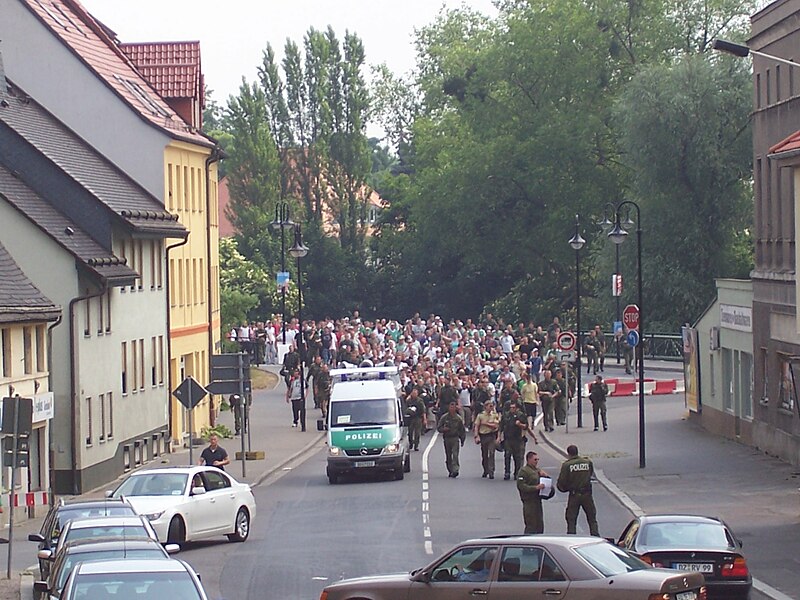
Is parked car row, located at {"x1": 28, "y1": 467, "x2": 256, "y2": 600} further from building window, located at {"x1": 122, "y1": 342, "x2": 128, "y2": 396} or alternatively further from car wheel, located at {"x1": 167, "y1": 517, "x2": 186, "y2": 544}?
building window, located at {"x1": 122, "y1": 342, "x2": 128, "y2": 396}

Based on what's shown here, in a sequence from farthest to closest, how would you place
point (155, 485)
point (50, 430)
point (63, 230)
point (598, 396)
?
point (598, 396), point (63, 230), point (50, 430), point (155, 485)

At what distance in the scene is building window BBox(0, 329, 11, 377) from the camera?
31.6 m

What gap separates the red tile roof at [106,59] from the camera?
4556 centimetres

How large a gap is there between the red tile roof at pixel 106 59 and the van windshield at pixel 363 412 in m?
13.9

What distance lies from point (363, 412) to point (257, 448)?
9.87 meters

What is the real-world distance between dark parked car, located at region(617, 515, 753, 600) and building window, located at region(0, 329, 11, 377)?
17.1 m

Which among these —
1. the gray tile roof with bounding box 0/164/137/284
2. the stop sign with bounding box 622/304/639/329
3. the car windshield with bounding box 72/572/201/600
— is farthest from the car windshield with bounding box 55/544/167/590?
the stop sign with bounding box 622/304/639/329

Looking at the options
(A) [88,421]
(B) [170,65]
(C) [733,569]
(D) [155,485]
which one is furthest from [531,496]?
(B) [170,65]

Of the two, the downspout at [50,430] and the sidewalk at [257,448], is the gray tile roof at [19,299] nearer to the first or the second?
the downspout at [50,430]

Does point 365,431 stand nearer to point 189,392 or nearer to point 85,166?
point 189,392

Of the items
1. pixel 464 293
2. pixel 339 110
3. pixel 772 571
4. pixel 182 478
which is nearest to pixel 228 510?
pixel 182 478

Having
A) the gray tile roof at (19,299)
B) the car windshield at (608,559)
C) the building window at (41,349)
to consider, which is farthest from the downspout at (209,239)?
the car windshield at (608,559)

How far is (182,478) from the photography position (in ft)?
82.6

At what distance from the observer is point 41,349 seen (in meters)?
34.2
